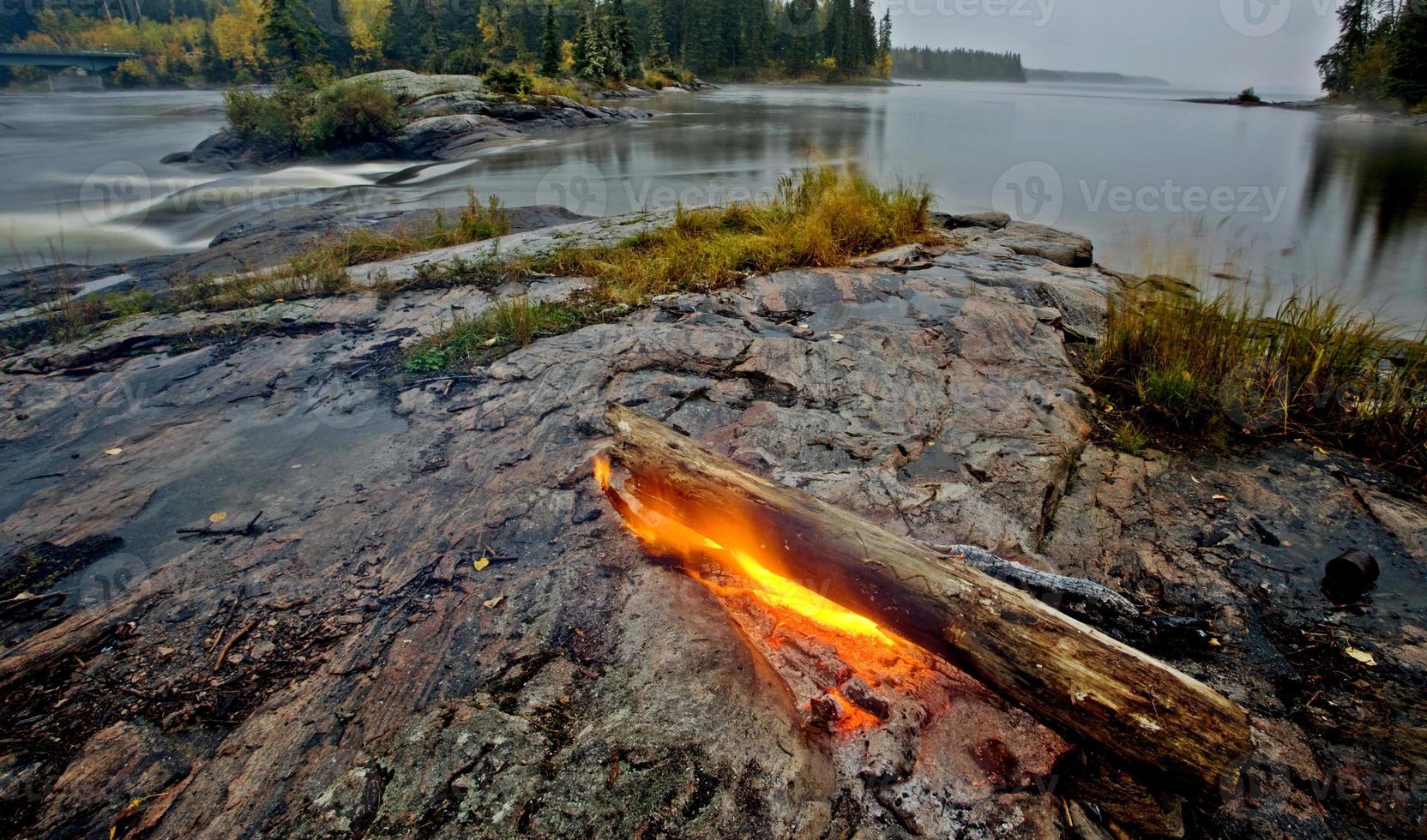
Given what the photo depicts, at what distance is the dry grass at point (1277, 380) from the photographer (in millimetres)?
3549

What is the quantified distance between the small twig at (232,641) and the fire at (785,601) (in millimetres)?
1581

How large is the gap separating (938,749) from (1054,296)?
204 inches

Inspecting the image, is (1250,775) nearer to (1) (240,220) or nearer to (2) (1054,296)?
(2) (1054,296)

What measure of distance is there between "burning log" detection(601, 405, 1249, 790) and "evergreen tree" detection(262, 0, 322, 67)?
3055cm

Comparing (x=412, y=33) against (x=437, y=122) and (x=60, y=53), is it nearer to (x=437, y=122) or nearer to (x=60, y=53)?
Answer: (x=60, y=53)

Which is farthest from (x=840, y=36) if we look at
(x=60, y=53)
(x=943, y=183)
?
(x=60, y=53)

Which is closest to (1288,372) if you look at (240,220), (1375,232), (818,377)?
(818,377)

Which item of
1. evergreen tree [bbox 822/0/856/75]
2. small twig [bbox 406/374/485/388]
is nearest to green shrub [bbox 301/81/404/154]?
small twig [bbox 406/374/485/388]

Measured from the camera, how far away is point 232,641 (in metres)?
2.48

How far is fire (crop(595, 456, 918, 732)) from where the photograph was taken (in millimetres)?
2285

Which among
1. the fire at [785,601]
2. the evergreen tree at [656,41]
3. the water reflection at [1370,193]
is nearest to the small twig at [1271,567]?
the fire at [785,601]

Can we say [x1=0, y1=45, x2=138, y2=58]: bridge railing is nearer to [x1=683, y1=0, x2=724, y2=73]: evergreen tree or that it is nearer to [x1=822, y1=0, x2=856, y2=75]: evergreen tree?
[x1=683, y1=0, x2=724, y2=73]: evergreen tree

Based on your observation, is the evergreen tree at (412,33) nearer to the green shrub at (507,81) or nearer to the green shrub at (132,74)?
the green shrub at (507,81)

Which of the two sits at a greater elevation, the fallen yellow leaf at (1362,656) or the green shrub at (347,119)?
the green shrub at (347,119)
